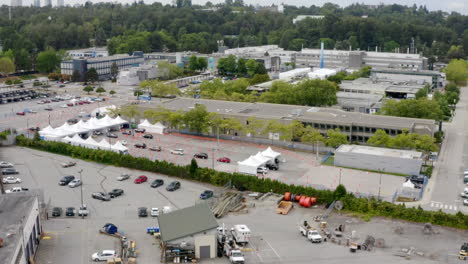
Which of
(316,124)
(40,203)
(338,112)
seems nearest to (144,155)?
(40,203)

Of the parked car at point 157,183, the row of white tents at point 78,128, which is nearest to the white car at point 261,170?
the parked car at point 157,183

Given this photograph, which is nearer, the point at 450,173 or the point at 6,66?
the point at 450,173

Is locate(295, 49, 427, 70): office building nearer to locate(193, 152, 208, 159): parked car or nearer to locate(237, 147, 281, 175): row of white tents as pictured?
locate(237, 147, 281, 175): row of white tents

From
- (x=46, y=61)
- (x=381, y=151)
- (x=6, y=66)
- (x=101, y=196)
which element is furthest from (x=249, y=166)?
(x=46, y=61)

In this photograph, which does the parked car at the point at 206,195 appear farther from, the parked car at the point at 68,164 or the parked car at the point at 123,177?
the parked car at the point at 68,164

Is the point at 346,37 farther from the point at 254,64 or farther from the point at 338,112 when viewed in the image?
the point at 338,112

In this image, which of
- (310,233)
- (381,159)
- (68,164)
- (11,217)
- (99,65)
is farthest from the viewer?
(99,65)

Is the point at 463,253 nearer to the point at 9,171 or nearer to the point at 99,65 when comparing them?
the point at 9,171
